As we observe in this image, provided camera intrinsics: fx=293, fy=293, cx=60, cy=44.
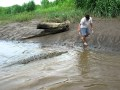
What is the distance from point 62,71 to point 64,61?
1.56 meters

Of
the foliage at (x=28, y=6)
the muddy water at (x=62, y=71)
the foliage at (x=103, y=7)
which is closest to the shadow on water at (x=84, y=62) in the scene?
the muddy water at (x=62, y=71)

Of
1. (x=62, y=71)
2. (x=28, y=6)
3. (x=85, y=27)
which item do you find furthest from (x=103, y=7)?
(x=28, y=6)

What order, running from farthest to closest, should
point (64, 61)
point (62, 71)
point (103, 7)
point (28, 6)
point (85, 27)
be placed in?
1. point (28, 6)
2. point (103, 7)
3. point (85, 27)
4. point (64, 61)
5. point (62, 71)

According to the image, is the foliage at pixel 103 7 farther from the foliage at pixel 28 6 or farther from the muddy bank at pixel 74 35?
the foliage at pixel 28 6

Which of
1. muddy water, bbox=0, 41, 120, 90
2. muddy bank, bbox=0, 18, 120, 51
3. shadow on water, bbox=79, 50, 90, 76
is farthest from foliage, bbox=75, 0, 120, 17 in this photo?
shadow on water, bbox=79, 50, 90, 76

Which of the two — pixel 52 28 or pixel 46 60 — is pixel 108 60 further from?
pixel 52 28

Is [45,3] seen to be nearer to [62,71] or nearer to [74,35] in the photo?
[74,35]

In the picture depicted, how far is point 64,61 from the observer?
10.5 metres

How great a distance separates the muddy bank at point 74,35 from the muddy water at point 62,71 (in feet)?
4.36

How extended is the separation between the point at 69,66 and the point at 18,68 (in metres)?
1.68

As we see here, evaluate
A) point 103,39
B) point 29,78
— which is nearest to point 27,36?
point 103,39

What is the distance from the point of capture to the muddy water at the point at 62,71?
7.46 metres

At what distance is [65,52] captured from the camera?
12422 mm

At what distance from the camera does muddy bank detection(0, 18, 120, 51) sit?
539 inches
